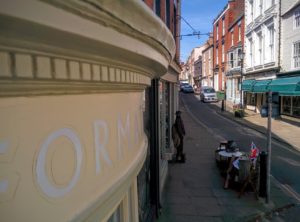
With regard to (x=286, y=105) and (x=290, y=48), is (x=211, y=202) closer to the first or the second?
(x=290, y=48)

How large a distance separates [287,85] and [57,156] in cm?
2142

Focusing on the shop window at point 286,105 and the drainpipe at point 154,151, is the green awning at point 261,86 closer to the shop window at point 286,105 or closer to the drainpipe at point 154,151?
the shop window at point 286,105

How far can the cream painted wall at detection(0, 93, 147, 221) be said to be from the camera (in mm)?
1064

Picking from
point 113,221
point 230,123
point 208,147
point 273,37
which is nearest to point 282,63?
point 273,37

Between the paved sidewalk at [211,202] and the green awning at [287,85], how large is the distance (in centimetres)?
1111

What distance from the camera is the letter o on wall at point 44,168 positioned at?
1.20 meters

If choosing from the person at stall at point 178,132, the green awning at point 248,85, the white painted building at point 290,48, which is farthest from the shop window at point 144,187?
the green awning at point 248,85

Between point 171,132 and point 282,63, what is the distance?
15.3 meters

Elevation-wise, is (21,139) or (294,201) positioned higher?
(21,139)

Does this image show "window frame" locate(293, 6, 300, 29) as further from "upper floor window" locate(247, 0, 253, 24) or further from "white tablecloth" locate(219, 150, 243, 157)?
"white tablecloth" locate(219, 150, 243, 157)

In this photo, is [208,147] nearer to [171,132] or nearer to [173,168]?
[171,132]

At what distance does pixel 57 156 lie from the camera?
4.28 ft

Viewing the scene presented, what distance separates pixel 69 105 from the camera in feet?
4.49


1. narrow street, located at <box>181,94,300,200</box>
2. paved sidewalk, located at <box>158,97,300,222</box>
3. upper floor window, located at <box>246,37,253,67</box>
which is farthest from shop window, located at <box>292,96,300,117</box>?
paved sidewalk, located at <box>158,97,300,222</box>
